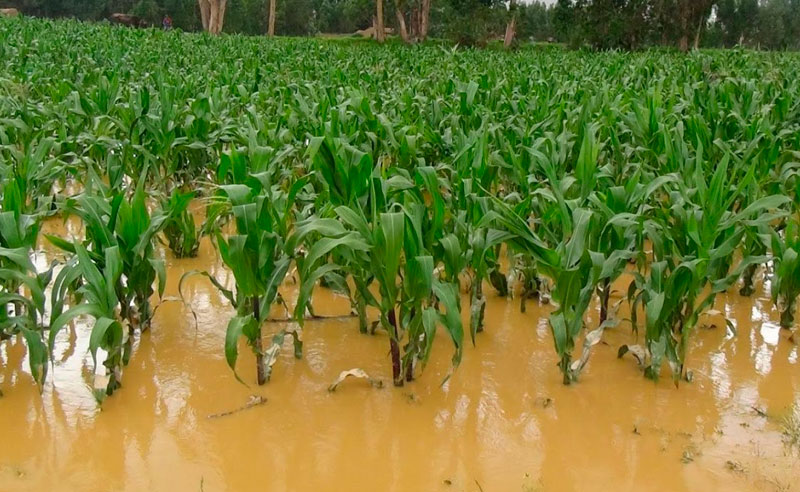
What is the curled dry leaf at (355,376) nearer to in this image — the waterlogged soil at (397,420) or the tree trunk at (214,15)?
the waterlogged soil at (397,420)

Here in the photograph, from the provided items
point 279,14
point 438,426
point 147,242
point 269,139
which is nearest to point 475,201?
point 438,426

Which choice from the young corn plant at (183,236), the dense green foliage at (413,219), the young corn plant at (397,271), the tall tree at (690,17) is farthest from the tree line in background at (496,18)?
the young corn plant at (397,271)

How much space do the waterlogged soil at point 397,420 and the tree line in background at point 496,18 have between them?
17.2m

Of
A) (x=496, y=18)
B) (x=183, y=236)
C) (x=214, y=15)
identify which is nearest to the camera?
(x=183, y=236)

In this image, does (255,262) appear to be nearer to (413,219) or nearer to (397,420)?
(413,219)

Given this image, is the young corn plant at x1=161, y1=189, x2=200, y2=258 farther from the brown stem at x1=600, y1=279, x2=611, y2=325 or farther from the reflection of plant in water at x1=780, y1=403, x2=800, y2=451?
the reflection of plant in water at x1=780, y1=403, x2=800, y2=451

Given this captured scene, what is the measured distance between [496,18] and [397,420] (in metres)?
32.1

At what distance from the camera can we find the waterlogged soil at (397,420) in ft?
7.58

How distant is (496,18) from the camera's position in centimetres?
3262

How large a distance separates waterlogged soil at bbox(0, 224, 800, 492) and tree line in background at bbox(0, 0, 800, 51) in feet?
56.5

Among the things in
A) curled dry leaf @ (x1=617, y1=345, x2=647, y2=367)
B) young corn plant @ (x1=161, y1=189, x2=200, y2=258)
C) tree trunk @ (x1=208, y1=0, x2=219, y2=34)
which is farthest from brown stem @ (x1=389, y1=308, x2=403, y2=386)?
tree trunk @ (x1=208, y1=0, x2=219, y2=34)

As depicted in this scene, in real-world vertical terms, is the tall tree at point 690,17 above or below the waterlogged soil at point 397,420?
above

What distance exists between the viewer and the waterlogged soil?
2311mm

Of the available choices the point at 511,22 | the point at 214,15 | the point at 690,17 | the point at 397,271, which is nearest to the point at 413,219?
the point at 397,271
